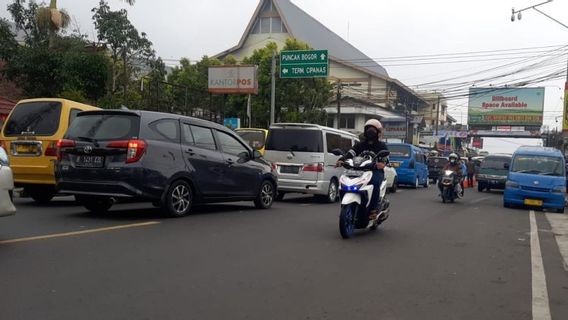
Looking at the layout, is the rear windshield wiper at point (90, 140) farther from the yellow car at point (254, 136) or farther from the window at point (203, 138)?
the yellow car at point (254, 136)

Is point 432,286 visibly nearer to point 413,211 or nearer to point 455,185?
point 413,211

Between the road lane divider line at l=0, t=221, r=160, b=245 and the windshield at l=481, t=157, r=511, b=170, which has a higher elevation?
the windshield at l=481, t=157, r=511, b=170

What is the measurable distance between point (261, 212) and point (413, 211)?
4430 millimetres

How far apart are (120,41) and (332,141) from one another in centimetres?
1660

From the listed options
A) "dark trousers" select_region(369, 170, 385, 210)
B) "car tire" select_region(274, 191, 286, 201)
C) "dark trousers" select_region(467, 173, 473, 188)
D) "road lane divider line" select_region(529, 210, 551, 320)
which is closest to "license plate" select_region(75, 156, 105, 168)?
"dark trousers" select_region(369, 170, 385, 210)

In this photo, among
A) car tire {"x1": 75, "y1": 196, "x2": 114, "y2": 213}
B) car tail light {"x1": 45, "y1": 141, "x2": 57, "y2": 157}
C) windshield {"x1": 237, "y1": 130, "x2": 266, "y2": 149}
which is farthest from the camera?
windshield {"x1": 237, "y1": 130, "x2": 266, "y2": 149}

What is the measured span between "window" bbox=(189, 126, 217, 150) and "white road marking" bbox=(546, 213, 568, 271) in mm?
6017

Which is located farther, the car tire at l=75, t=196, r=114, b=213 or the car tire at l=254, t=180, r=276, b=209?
the car tire at l=254, t=180, r=276, b=209

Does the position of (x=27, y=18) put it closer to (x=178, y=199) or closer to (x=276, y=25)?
(x=178, y=199)

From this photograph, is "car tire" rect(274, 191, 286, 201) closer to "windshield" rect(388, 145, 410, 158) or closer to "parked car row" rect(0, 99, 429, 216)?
"parked car row" rect(0, 99, 429, 216)

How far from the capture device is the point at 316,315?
4.57 m

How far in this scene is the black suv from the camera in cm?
845

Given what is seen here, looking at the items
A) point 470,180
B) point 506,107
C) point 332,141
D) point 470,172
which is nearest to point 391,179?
point 332,141

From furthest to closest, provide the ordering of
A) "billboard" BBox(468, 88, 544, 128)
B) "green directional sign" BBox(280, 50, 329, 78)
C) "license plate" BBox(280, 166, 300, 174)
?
1. "billboard" BBox(468, 88, 544, 128)
2. "green directional sign" BBox(280, 50, 329, 78)
3. "license plate" BBox(280, 166, 300, 174)
